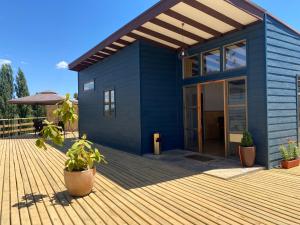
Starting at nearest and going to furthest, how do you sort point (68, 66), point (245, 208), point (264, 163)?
point (245, 208)
point (264, 163)
point (68, 66)

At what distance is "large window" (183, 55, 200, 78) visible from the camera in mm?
7133

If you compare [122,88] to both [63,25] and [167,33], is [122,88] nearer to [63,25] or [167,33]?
[167,33]

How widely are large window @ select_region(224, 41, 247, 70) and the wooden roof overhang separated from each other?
421 millimetres

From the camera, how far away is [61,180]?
4645 millimetres

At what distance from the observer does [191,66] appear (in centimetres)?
746

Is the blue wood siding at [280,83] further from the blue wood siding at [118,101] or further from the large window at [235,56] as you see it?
the blue wood siding at [118,101]

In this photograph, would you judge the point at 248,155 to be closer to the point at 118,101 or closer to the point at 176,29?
the point at 176,29

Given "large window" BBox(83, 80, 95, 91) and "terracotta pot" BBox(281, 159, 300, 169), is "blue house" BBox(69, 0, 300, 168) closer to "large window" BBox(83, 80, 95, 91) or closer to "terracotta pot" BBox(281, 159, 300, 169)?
"terracotta pot" BBox(281, 159, 300, 169)

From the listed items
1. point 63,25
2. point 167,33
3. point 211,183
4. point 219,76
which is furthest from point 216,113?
point 63,25

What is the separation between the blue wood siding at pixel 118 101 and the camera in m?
7.31

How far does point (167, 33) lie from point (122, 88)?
103 inches

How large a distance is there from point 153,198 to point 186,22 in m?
4.06

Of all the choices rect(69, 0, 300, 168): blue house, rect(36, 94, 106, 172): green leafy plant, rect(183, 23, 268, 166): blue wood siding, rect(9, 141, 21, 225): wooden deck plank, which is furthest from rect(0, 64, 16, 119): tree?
rect(183, 23, 268, 166): blue wood siding

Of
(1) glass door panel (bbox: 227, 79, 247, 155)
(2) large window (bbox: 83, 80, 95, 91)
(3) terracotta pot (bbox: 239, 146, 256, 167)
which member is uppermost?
(2) large window (bbox: 83, 80, 95, 91)
